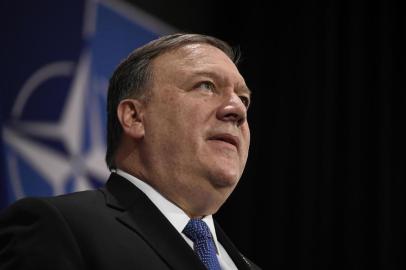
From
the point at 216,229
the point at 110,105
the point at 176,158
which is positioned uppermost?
the point at 110,105

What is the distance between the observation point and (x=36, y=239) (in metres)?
1.28

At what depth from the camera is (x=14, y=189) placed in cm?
237

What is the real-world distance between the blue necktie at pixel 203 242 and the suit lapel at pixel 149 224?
86 mm

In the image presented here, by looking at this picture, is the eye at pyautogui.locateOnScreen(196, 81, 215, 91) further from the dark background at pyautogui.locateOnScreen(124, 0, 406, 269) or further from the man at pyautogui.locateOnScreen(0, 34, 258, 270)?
the dark background at pyautogui.locateOnScreen(124, 0, 406, 269)

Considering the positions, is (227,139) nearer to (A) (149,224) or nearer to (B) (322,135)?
(A) (149,224)

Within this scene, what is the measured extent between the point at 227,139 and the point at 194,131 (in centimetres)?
10

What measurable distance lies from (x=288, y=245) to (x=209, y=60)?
207 centimetres

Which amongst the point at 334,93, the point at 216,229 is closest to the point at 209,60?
the point at 216,229

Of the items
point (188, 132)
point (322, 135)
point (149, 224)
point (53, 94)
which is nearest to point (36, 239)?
point (149, 224)

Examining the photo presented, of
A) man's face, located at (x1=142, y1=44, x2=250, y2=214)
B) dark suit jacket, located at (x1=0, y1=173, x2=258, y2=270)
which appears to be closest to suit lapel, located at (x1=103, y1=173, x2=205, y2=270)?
dark suit jacket, located at (x1=0, y1=173, x2=258, y2=270)

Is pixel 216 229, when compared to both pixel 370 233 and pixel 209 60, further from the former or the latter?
pixel 370 233

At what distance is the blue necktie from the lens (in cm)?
155

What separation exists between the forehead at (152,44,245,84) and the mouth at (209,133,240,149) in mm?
192

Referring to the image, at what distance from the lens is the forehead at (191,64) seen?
69.9 inches
